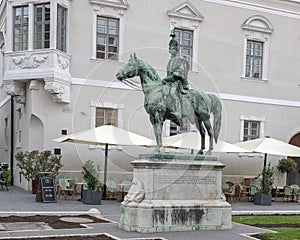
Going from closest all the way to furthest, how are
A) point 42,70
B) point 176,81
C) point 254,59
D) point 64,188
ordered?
1. point 176,81
2. point 64,188
3. point 42,70
4. point 254,59

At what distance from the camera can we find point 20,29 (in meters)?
20.3

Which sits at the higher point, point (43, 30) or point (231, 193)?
point (43, 30)

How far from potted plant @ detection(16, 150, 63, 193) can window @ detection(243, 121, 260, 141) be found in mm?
9528

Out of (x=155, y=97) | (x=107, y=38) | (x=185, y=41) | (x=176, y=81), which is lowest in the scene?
(x=155, y=97)

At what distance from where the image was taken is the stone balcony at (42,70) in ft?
62.8

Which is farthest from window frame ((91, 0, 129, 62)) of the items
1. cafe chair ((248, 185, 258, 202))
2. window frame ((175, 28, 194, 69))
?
cafe chair ((248, 185, 258, 202))

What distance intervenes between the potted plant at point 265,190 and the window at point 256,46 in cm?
666

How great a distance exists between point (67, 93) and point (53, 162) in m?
2.95

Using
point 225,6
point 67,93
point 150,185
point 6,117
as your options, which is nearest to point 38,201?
point 67,93

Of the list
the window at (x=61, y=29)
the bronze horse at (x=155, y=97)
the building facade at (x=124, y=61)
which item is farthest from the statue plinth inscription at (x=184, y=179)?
the window at (x=61, y=29)

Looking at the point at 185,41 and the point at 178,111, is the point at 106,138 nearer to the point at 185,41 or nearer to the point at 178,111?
the point at 178,111

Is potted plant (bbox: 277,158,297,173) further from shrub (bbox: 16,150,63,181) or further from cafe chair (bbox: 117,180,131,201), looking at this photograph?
shrub (bbox: 16,150,63,181)

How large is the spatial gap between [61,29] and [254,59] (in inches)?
378

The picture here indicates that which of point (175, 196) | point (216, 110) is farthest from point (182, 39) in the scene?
point (175, 196)
